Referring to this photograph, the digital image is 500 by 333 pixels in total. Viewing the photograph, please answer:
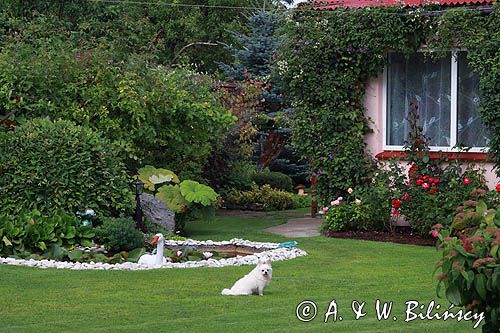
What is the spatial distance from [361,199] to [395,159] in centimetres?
85

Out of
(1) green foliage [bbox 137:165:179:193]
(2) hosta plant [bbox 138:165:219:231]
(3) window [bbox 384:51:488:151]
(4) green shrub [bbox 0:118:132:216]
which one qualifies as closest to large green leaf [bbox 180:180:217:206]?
(2) hosta plant [bbox 138:165:219:231]

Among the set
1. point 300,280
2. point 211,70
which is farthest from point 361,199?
point 211,70

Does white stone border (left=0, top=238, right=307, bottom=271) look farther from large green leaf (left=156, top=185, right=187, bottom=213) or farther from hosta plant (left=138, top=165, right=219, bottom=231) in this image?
large green leaf (left=156, top=185, right=187, bottom=213)

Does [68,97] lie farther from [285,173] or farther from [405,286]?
[285,173]

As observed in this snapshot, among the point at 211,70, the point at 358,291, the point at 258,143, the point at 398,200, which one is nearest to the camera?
the point at 358,291

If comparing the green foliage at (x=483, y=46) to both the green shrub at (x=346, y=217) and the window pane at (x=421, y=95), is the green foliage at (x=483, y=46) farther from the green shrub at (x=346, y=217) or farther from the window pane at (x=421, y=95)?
the green shrub at (x=346, y=217)

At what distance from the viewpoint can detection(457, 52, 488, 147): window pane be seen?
14625 mm

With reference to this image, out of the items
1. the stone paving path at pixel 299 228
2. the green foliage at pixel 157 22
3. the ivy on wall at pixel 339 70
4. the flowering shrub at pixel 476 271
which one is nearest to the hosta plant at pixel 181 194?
the stone paving path at pixel 299 228

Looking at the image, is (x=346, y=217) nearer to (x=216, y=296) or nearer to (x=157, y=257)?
(x=157, y=257)

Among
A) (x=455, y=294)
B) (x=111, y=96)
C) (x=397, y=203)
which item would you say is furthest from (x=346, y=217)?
(x=455, y=294)

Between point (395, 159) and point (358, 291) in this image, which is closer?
point (358, 291)

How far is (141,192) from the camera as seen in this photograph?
14.7 metres

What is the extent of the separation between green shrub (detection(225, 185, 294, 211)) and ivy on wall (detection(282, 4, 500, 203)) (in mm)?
4975

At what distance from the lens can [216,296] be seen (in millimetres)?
9266
